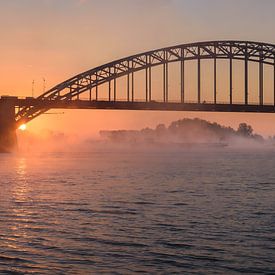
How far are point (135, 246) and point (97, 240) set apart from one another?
149 centimetres

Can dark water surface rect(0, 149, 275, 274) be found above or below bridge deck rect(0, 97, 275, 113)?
below

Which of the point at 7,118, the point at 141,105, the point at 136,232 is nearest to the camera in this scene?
the point at 136,232

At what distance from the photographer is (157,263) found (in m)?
15.9

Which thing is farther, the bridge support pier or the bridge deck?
the bridge deck

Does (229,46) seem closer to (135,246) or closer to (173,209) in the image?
(173,209)

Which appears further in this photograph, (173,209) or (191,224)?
(173,209)

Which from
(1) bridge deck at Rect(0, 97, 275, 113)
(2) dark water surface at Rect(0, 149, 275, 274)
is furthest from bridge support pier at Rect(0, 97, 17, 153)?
(2) dark water surface at Rect(0, 149, 275, 274)

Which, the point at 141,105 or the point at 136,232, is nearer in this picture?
the point at 136,232

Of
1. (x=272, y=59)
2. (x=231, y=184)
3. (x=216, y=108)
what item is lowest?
(x=231, y=184)

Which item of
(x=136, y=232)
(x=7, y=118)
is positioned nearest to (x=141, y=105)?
(x=7, y=118)

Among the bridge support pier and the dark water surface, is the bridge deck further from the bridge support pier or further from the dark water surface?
the dark water surface

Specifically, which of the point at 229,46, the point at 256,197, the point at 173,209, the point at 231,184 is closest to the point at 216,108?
the point at 229,46

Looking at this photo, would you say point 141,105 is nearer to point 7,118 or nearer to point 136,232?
point 7,118

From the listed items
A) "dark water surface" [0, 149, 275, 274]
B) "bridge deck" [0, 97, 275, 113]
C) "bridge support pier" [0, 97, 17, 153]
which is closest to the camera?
"dark water surface" [0, 149, 275, 274]
